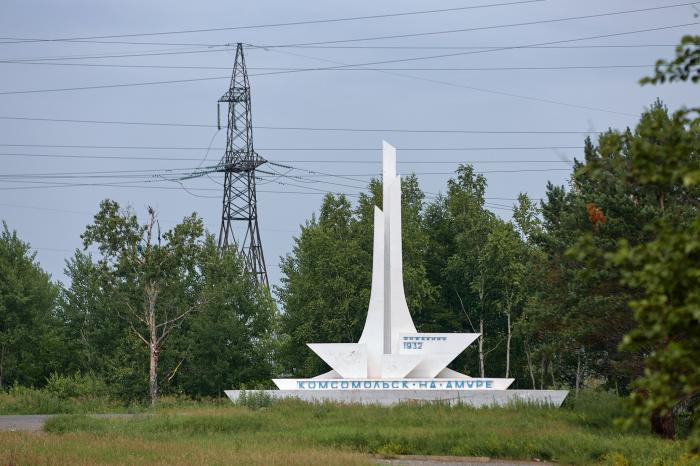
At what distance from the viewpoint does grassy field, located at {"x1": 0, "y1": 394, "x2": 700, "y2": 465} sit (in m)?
23.7

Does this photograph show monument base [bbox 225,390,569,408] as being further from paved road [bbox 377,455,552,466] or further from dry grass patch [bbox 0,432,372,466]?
dry grass patch [bbox 0,432,372,466]

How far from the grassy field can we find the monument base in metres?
1.03

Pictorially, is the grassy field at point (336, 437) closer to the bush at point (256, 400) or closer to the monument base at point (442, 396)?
the bush at point (256, 400)

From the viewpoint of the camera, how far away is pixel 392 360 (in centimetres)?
3794

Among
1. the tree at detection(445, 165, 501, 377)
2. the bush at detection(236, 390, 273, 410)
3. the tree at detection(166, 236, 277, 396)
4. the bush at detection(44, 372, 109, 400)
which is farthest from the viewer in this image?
the tree at detection(445, 165, 501, 377)

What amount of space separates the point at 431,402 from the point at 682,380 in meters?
29.3

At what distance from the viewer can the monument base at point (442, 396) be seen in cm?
3656

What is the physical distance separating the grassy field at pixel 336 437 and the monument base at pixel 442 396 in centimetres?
103

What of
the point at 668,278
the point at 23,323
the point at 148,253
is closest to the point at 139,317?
the point at 148,253

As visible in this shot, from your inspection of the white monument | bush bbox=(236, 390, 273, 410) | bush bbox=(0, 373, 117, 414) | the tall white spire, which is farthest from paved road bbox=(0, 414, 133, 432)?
the tall white spire

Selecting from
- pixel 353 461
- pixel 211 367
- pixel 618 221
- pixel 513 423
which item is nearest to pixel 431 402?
pixel 513 423

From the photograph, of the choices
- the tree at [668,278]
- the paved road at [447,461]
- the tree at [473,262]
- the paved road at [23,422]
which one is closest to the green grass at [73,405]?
the paved road at [23,422]

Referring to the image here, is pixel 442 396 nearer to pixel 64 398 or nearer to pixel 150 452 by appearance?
pixel 150 452

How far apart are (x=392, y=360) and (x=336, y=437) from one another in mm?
9167
